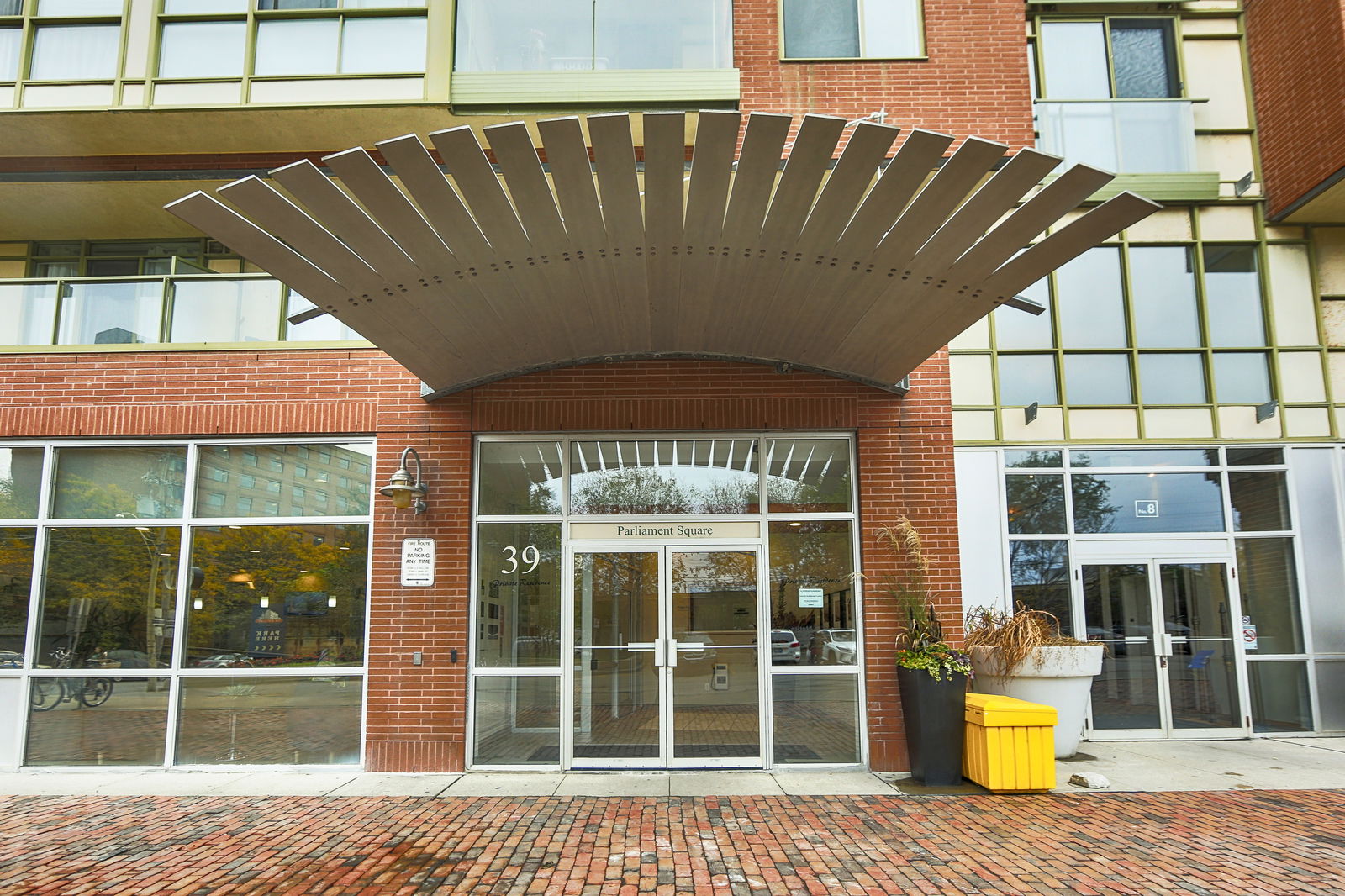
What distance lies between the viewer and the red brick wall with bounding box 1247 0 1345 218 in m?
10.2

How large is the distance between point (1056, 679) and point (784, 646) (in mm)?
2644

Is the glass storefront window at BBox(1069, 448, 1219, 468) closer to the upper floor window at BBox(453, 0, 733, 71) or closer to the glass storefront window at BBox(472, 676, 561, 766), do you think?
the upper floor window at BBox(453, 0, 733, 71)

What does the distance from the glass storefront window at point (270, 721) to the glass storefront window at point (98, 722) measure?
0.98ft

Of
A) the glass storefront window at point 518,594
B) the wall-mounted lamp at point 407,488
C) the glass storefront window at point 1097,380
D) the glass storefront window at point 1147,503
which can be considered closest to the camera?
the wall-mounted lamp at point 407,488

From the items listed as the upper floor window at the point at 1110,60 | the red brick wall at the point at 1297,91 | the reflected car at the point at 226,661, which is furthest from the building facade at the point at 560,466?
the upper floor window at the point at 1110,60

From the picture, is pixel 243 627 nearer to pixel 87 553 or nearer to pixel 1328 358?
pixel 87 553

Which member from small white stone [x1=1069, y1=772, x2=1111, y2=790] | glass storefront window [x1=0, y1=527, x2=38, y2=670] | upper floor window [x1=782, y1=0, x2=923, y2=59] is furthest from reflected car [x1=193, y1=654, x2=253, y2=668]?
upper floor window [x1=782, y1=0, x2=923, y2=59]

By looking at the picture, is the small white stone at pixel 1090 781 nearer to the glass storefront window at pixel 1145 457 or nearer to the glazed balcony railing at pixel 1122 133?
the glass storefront window at pixel 1145 457

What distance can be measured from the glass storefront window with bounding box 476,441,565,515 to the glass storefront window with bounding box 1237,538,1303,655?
7.82 meters

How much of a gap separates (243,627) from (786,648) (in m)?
5.41

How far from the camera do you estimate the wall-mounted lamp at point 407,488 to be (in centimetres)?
866

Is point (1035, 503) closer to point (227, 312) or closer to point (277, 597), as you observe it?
point (277, 597)

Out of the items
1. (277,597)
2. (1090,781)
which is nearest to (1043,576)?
(1090,781)

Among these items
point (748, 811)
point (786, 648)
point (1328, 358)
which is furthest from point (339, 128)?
point (1328, 358)
